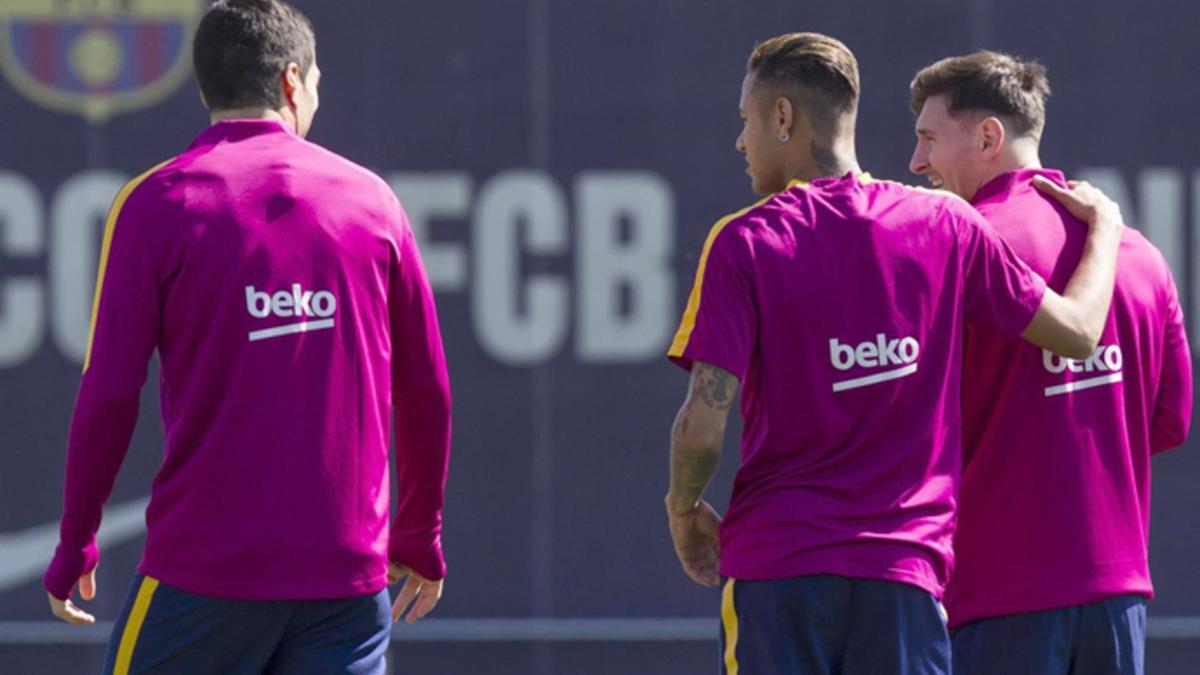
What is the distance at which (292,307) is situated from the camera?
2535 mm

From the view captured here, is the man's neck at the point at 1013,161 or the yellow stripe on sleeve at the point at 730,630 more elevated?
the man's neck at the point at 1013,161

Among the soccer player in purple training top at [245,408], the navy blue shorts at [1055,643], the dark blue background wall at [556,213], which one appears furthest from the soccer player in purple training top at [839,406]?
the dark blue background wall at [556,213]

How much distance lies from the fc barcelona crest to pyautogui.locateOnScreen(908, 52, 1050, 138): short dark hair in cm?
300

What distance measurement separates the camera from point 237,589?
252cm

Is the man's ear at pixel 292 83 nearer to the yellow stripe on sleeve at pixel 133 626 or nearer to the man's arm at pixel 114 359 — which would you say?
the man's arm at pixel 114 359

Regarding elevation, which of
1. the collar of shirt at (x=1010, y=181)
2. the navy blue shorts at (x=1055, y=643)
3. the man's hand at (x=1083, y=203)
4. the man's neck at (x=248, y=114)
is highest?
the man's neck at (x=248, y=114)

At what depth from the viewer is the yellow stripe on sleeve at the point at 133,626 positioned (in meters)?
2.55

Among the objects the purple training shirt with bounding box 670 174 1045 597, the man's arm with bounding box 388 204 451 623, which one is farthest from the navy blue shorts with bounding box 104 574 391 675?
the purple training shirt with bounding box 670 174 1045 597

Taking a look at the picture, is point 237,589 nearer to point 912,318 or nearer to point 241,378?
point 241,378

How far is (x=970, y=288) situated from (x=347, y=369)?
0.95m

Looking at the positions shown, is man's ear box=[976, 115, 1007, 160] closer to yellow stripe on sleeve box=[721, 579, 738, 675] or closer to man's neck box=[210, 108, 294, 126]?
yellow stripe on sleeve box=[721, 579, 738, 675]

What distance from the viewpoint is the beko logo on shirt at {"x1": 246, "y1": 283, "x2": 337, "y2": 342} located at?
2.53 meters

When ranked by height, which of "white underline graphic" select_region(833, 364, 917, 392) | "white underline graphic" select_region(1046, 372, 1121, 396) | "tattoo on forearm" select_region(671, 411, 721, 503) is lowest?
"tattoo on forearm" select_region(671, 411, 721, 503)

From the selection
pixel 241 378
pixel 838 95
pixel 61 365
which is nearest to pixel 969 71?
pixel 838 95
